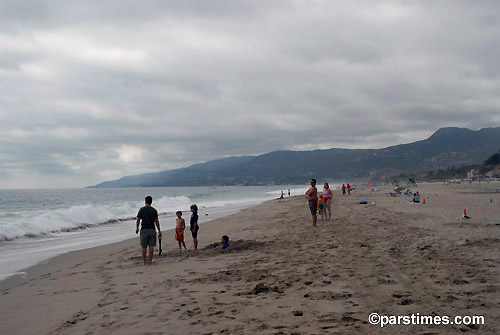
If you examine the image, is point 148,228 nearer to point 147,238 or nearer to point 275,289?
point 147,238

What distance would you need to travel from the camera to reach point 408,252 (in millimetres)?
7820

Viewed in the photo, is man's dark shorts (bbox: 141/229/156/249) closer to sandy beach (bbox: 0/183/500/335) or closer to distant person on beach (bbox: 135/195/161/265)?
distant person on beach (bbox: 135/195/161/265)

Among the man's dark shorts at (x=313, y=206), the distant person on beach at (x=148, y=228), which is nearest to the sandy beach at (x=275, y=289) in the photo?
the distant person on beach at (x=148, y=228)

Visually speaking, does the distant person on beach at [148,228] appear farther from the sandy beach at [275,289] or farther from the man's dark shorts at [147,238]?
the sandy beach at [275,289]

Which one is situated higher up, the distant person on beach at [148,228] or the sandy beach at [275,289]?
the distant person on beach at [148,228]

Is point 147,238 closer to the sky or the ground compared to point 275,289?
closer to the sky

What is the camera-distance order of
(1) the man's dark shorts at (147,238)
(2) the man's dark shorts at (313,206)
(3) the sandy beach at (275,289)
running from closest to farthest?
(3) the sandy beach at (275,289), (1) the man's dark shorts at (147,238), (2) the man's dark shorts at (313,206)

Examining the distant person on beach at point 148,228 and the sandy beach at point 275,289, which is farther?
the distant person on beach at point 148,228

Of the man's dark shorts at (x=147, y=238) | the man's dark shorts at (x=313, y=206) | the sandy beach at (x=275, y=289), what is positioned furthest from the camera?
the man's dark shorts at (x=313, y=206)

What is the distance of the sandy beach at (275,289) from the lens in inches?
165

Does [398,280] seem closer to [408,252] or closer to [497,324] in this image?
[497,324]

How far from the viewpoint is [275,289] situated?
5371 millimetres

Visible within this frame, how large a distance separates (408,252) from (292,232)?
16.4ft

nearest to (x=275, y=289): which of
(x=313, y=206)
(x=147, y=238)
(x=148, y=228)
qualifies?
(x=147, y=238)
